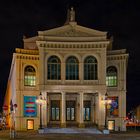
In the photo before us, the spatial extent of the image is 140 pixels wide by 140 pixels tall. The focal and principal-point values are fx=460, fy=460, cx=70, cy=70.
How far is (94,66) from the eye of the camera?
72438mm

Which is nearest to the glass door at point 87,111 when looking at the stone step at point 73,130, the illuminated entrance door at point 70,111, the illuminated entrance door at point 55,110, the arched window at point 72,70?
the illuminated entrance door at point 70,111

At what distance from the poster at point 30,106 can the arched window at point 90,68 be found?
9.49 m

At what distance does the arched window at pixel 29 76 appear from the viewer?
244 ft

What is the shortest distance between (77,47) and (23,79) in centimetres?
1016

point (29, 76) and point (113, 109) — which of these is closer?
point (29, 76)

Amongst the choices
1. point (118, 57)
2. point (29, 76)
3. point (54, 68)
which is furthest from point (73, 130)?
point (118, 57)

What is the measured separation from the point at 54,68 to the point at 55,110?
7.77 meters

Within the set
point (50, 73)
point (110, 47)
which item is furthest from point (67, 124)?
point (110, 47)

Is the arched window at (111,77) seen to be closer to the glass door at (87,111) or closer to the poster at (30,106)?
the glass door at (87,111)

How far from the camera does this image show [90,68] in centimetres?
7250

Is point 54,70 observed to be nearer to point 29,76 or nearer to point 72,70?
point 72,70

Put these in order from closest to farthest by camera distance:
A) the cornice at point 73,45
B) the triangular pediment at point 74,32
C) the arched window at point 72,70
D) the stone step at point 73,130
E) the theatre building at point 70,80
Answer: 1. the stone step at point 73,130
2. the theatre building at point 70,80
3. the cornice at point 73,45
4. the arched window at point 72,70
5. the triangular pediment at point 74,32

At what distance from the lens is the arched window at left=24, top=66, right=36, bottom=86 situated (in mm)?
74500

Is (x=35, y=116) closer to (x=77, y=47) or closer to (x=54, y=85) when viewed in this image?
(x=54, y=85)
